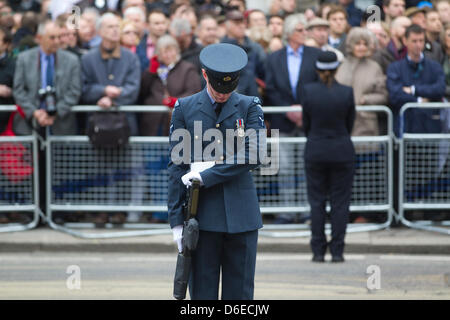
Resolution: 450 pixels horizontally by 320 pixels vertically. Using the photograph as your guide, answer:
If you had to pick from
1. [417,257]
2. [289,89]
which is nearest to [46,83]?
[289,89]

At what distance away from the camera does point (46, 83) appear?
11.7 metres

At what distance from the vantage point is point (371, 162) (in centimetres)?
1166

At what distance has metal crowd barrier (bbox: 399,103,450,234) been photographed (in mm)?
11539

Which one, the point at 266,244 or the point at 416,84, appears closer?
the point at 266,244

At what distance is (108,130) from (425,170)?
12.7ft

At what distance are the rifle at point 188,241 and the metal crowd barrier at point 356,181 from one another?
538 centimetres

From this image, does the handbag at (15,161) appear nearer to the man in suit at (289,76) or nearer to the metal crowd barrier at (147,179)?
the metal crowd barrier at (147,179)

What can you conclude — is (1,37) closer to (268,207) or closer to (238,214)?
(268,207)

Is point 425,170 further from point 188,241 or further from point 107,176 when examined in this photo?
point 188,241

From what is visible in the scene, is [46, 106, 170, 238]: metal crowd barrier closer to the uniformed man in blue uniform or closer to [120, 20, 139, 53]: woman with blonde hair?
[120, 20, 139, 53]: woman with blonde hair

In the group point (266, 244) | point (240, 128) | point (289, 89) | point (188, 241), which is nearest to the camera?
point (188, 241)

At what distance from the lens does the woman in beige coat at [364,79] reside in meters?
11.7

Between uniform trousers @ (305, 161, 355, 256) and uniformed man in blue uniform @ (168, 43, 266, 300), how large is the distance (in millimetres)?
4034
